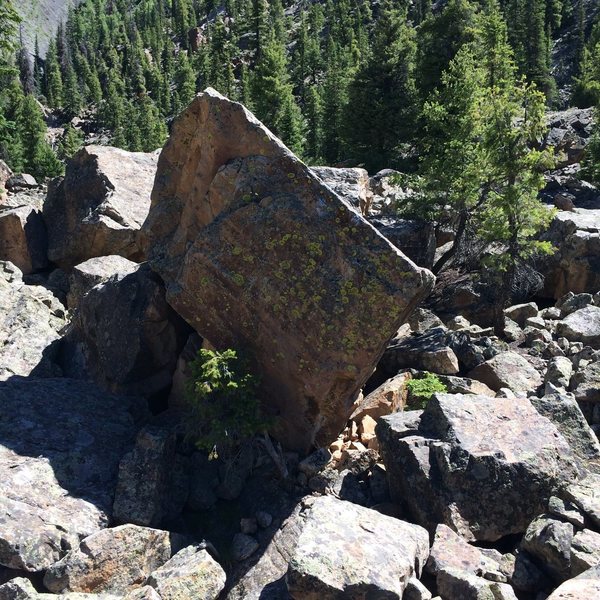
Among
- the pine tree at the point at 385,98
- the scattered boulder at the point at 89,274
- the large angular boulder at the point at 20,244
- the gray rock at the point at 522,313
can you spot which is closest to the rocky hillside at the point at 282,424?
the gray rock at the point at 522,313

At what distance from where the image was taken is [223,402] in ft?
39.1

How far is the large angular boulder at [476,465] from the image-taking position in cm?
1044

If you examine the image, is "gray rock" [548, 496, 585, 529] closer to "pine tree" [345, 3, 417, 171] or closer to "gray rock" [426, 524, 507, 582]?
"gray rock" [426, 524, 507, 582]

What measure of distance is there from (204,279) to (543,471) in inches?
316

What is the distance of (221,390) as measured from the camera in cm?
1190

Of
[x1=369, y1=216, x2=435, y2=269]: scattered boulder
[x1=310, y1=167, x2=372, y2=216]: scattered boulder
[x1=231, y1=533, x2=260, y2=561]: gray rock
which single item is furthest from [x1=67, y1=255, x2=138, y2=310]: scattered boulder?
[x1=231, y1=533, x2=260, y2=561]: gray rock

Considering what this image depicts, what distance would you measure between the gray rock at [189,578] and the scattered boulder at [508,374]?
836 centimetres

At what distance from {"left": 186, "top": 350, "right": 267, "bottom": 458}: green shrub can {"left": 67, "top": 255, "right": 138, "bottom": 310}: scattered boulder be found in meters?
8.83

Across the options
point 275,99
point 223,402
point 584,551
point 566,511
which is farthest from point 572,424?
point 275,99

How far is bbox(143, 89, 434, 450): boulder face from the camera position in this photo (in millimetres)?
12023

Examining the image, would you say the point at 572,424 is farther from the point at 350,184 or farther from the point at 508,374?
the point at 350,184

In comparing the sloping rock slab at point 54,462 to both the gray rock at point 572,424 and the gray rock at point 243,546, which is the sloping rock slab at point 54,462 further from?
the gray rock at point 572,424

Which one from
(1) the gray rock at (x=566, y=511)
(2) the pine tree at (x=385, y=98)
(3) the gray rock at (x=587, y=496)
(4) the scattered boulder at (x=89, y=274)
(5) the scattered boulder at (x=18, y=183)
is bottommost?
(1) the gray rock at (x=566, y=511)

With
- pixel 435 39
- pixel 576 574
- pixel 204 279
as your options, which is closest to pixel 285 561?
pixel 576 574
